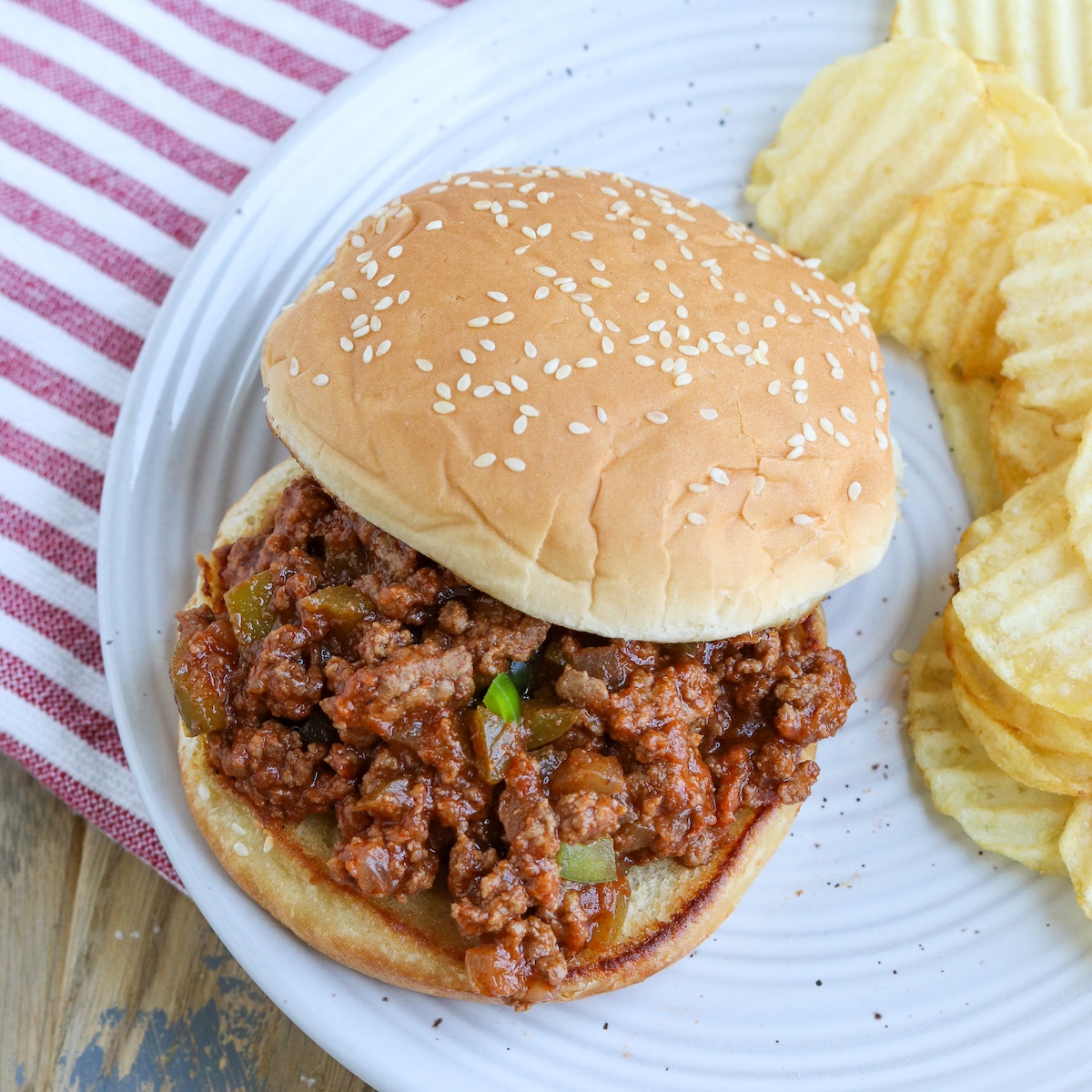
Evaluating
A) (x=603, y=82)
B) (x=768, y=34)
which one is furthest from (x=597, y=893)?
(x=768, y=34)

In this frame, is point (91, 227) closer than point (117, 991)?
No

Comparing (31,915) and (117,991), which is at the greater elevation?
(31,915)

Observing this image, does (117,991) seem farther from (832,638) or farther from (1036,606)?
(1036,606)

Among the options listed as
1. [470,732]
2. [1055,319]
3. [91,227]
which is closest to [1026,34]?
[1055,319]

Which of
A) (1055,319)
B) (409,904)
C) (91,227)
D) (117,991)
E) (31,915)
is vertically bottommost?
(117,991)

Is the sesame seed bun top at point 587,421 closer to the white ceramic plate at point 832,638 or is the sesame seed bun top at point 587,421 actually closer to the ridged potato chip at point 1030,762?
the ridged potato chip at point 1030,762

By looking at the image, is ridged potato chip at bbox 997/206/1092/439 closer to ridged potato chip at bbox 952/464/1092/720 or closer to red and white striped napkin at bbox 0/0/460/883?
ridged potato chip at bbox 952/464/1092/720

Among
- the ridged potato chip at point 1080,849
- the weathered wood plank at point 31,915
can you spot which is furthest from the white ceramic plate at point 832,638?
the weathered wood plank at point 31,915

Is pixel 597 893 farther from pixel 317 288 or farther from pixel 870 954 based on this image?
pixel 317 288
